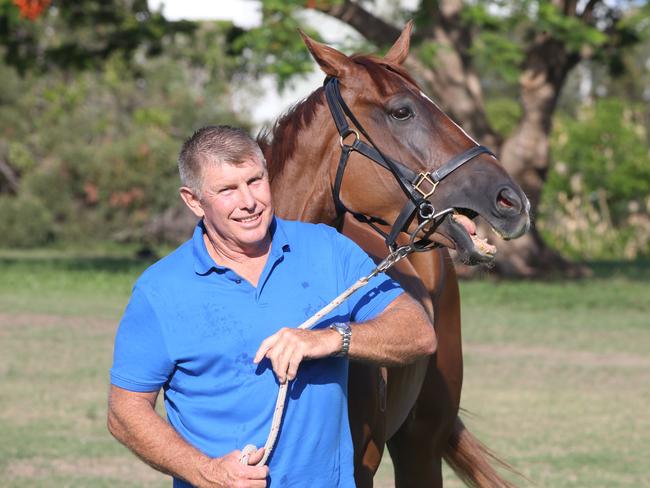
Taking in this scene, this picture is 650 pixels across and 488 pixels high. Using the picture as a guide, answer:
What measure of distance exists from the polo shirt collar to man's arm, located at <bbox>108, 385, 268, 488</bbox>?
36cm

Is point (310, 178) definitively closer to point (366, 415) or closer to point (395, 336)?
point (366, 415)

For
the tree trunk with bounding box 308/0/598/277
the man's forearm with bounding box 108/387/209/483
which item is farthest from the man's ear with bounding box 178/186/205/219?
the tree trunk with bounding box 308/0/598/277

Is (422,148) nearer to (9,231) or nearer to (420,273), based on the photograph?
(420,273)

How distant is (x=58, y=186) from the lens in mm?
32250

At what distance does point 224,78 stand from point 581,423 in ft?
114

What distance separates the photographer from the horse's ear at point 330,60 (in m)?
4.09

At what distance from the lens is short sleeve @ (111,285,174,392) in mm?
3113

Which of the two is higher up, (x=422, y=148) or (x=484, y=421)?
(x=422, y=148)

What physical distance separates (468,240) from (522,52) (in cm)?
1375

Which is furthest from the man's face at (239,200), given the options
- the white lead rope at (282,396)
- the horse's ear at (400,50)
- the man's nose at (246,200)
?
the horse's ear at (400,50)

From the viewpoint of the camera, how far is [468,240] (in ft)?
12.6

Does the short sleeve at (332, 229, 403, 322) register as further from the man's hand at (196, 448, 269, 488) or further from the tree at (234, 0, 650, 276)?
the tree at (234, 0, 650, 276)

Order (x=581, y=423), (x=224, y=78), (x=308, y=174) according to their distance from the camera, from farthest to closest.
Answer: (x=224, y=78)
(x=581, y=423)
(x=308, y=174)

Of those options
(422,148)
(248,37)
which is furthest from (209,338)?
(248,37)
